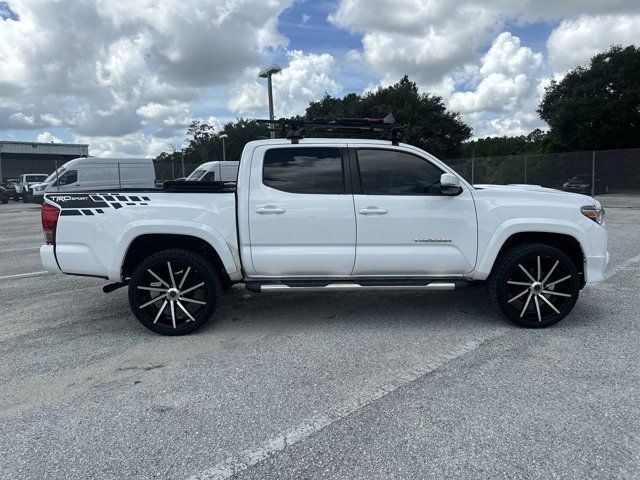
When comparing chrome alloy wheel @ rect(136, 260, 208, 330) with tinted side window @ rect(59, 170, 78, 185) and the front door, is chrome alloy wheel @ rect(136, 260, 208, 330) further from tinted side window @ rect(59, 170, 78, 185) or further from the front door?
tinted side window @ rect(59, 170, 78, 185)

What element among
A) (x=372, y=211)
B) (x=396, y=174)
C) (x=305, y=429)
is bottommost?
(x=305, y=429)

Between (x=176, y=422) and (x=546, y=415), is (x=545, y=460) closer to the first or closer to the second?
(x=546, y=415)

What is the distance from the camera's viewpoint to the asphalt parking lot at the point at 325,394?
2.54m

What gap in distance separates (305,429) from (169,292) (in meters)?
2.19

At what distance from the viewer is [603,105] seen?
3147 cm

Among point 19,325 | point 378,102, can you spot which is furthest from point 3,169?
point 19,325

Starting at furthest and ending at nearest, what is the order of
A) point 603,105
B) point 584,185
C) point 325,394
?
1. point 603,105
2. point 584,185
3. point 325,394

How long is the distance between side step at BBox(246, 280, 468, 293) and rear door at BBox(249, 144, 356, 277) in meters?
0.10

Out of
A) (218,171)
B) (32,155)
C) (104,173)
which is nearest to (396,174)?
(218,171)

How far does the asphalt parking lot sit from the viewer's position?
2535mm

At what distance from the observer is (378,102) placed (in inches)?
1924

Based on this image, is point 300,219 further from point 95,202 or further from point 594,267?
point 594,267

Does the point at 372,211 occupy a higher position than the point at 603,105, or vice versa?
the point at 603,105

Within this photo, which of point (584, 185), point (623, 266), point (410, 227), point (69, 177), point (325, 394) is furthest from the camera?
point (584, 185)
